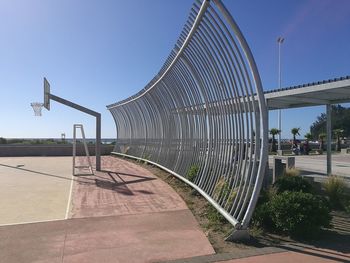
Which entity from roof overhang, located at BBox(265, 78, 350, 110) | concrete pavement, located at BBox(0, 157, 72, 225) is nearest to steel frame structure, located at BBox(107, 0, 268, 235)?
Result: roof overhang, located at BBox(265, 78, 350, 110)

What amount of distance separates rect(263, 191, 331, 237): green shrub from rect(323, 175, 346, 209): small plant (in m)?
1.90

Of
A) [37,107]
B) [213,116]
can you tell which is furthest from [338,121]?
[213,116]

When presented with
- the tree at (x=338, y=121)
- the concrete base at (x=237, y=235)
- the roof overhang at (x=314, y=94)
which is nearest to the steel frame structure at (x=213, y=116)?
the concrete base at (x=237, y=235)

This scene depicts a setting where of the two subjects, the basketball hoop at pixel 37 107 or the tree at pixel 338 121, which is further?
the tree at pixel 338 121

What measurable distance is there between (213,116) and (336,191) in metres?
2.87

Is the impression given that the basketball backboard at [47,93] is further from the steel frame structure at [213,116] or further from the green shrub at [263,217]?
the green shrub at [263,217]

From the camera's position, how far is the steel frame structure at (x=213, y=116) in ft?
21.1

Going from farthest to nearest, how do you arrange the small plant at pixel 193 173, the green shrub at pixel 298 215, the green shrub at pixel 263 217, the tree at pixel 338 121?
1. the tree at pixel 338 121
2. the small plant at pixel 193 173
3. the green shrub at pixel 263 217
4. the green shrub at pixel 298 215

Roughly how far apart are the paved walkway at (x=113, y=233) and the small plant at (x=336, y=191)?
112 inches

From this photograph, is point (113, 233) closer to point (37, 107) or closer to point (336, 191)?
point (336, 191)

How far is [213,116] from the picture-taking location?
876 cm

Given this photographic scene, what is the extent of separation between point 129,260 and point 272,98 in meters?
7.49

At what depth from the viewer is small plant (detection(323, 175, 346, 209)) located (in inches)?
321

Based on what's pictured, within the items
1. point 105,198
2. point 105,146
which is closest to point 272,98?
point 105,198
